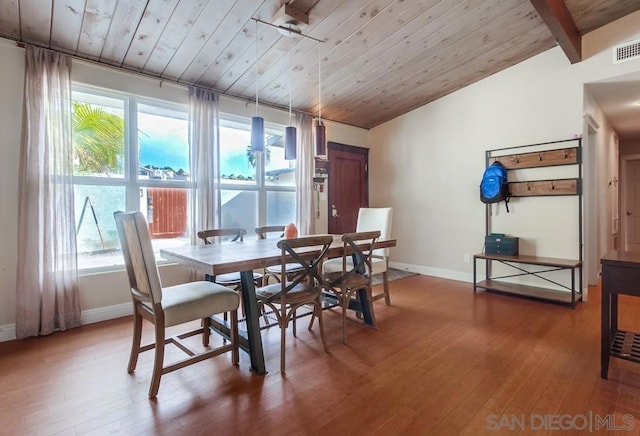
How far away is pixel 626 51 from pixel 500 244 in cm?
238

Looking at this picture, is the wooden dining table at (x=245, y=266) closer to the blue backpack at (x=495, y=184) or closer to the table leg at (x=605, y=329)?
the table leg at (x=605, y=329)

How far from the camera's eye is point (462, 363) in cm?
227

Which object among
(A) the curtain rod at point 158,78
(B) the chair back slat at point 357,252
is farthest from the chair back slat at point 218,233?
(A) the curtain rod at point 158,78

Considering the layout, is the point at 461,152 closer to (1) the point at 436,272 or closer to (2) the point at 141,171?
(1) the point at 436,272

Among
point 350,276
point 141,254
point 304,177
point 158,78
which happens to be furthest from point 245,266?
point 304,177

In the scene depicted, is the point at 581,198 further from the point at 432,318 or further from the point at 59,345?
the point at 59,345

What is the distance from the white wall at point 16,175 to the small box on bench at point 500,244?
370cm

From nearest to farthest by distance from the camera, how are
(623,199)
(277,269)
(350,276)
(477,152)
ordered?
(350,276)
(277,269)
(477,152)
(623,199)

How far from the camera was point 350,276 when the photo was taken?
2811 mm

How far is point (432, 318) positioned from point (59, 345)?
3.28 meters

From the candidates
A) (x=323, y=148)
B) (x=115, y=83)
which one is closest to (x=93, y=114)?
(x=115, y=83)

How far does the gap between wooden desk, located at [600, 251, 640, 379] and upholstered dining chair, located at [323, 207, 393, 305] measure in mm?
1706

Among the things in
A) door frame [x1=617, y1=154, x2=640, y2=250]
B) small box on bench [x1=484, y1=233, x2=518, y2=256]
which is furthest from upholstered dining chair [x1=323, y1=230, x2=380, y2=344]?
door frame [x1=617, y1=154, x2=640, y2=250]

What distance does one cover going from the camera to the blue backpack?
4125 mm
